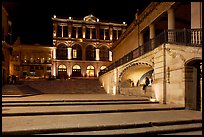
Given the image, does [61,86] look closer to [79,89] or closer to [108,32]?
[79,89]

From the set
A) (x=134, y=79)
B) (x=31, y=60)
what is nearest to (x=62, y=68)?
(x=31, y=60)

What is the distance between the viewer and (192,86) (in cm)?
1072

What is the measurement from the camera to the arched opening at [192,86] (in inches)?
418

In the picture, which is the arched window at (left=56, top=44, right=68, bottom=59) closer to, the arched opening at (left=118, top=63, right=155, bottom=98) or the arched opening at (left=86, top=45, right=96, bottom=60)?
the arched opening at (left=86, top=45, right=96, bottom=60)

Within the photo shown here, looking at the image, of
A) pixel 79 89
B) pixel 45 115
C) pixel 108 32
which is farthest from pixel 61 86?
pixel 108 32

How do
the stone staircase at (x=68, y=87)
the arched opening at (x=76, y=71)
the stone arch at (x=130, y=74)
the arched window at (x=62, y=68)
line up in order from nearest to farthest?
1. the stone arch at (x=130, y=74)
2. the stone staircase at (x=68, y=87)
3. the arched window at (x=62, y=68)
4. the arched opening at (x=76, y=71)

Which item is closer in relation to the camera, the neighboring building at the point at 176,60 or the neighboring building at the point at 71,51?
the neighboring building at the point at 176,60

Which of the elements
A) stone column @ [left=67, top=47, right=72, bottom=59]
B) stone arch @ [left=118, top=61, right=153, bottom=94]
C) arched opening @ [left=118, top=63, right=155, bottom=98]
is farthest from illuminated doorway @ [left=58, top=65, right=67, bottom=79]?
stone arch @ [left=118, top=61, right=153, bottom=94]

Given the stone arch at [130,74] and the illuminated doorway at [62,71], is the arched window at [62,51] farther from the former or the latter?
the stone arch at [130,74]

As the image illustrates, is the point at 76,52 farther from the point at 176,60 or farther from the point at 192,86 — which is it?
the point at 192,86

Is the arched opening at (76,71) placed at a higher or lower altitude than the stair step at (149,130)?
higher

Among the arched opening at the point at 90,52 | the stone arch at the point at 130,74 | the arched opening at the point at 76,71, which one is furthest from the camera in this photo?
the arched opening at the point at 90,52

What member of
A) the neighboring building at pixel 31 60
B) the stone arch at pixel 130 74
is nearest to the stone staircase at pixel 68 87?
the stone arch at pixel 130 74

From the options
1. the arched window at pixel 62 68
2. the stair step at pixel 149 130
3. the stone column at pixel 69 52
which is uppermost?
the stone column at pixel 69 52
